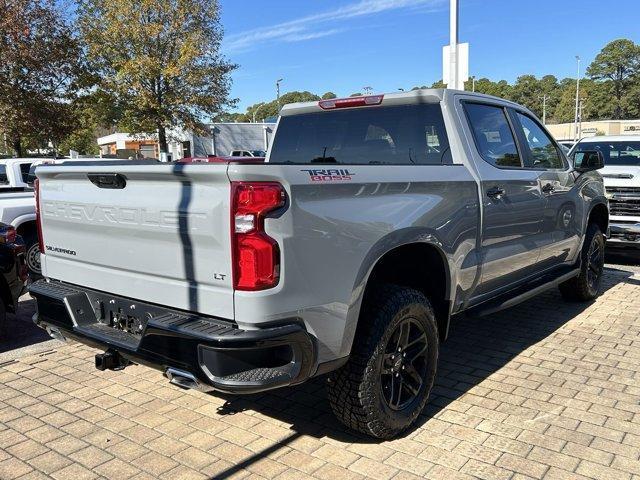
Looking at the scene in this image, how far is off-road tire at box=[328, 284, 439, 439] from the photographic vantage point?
3.10m

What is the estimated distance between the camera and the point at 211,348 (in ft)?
8.39

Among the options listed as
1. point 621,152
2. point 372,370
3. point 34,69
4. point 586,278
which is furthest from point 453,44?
point 34,69

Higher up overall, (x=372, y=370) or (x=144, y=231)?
(x=144, y=231)

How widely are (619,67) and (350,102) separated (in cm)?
11954

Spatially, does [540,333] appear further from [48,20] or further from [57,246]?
[48,20]

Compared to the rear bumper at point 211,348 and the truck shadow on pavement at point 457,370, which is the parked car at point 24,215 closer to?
the truck shadow on pavement at point 457,370

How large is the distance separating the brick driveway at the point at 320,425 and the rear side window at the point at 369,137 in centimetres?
169

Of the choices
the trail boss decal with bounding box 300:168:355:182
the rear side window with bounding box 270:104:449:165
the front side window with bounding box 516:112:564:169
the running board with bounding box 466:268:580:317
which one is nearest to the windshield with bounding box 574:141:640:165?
the front side window with bounding box 516:112:564:169

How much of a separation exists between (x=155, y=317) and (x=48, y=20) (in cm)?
1868

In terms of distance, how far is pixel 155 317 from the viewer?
292cm

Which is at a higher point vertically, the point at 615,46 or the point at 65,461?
the point at 615,46

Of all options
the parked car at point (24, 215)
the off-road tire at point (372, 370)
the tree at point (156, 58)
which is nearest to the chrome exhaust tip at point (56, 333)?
the off-road tire at point (372, 370)

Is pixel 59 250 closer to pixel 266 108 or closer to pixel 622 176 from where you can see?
pixel 622 176

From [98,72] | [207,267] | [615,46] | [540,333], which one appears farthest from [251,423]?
[615,46]
